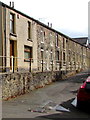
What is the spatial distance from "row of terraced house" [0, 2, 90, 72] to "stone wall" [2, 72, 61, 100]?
741 millimetres

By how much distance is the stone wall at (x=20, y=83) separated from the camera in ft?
41.4

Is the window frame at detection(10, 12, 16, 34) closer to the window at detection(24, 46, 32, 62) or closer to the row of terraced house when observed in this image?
the row of terraced house

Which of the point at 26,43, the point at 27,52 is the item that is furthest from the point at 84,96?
the point at 27,52

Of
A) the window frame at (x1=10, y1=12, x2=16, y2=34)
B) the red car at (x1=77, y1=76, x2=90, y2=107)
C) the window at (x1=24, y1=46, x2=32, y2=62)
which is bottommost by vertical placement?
the red car at (x1=77, y1=76, x2=90, y2=107)

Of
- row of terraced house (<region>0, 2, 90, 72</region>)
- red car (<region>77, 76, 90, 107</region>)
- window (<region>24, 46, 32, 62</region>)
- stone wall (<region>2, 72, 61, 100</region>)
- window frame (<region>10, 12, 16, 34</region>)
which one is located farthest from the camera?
window (<region>24, 46, 32, 62</region>)

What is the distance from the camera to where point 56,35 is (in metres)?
30.5

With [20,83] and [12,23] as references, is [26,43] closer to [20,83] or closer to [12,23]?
[12,23]

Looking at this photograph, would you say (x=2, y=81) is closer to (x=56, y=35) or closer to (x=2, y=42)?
(x=2, y=42)

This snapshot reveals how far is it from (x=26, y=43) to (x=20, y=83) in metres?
8.06

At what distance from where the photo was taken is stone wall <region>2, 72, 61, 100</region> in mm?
12633

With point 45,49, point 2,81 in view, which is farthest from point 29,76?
point 45,49

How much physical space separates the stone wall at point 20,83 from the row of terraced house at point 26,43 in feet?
2.43

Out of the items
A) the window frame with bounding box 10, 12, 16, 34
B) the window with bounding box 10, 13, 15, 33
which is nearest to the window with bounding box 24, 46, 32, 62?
the window frame with bounding box 10, 12, 16, 34

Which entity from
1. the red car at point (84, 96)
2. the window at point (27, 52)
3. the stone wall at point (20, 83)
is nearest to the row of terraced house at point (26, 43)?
the window at point (27, 52)
